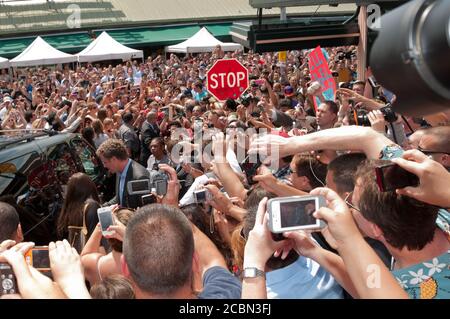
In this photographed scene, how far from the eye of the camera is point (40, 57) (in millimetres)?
22188

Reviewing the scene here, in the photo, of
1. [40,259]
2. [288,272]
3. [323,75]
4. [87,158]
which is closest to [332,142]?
[288,272]

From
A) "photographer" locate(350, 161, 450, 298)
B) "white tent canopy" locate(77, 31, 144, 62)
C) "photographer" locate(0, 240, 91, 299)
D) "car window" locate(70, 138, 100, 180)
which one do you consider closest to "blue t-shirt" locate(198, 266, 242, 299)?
"photographer" locate(0, 240, 91, 299)

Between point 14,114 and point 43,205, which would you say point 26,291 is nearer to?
point 43,205

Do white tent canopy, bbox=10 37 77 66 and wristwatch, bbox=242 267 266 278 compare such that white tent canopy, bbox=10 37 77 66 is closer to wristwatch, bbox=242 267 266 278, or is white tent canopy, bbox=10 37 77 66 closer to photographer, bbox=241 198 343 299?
photographer, bbox=241 198 343 299

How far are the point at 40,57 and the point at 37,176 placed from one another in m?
17.6

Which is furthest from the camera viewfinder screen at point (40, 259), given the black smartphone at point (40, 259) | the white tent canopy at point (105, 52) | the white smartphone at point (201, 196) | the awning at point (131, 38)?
the awning at point (131, 38)

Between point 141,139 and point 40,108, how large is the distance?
14.8 feet

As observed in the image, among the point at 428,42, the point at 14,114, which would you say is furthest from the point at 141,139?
the point at 428,42

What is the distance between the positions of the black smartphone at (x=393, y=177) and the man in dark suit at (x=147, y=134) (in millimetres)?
8251

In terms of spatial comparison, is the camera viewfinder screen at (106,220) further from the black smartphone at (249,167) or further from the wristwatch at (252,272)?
the black smartphone at (249,167)

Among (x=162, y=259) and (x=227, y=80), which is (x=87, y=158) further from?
(x=162, y=259)

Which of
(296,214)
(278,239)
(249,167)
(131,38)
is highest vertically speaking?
(131,38)

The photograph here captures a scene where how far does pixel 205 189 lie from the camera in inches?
158

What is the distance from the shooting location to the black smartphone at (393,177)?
7.47 feet
